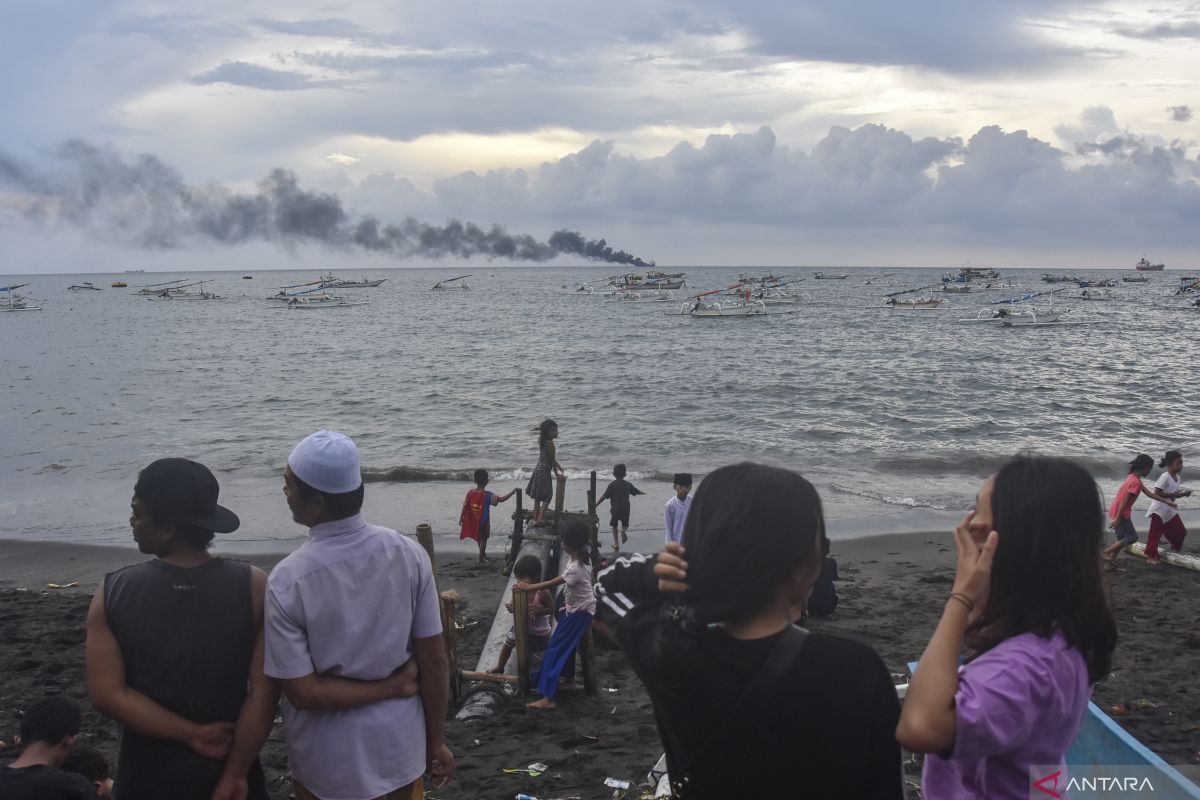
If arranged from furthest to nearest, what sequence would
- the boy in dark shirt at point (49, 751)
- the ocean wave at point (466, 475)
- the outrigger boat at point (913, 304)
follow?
the outrigger boat at point (913, 304)
the ocean wave at point (466, 475)
the boy in dark shirt at point (49, 751)

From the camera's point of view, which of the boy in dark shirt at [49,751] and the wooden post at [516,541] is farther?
the wooden post at [516,541]

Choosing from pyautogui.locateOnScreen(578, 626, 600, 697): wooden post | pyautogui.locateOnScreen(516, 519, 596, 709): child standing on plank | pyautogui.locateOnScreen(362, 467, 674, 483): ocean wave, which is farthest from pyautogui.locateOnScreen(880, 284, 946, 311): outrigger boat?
pyautogui.locateOnScreen(516, 519, 596, 709): child standing on plank

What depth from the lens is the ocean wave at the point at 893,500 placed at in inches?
686

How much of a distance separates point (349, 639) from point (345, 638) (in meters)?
0.01

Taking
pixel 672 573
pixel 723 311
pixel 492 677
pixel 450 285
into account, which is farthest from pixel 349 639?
pixel 450 285

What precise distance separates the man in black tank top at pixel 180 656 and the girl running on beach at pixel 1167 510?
11746mm

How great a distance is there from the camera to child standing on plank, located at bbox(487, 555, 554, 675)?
810 cm

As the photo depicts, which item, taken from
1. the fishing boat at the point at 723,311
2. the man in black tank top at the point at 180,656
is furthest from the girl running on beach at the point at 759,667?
the fishing boat at the point at 723,311

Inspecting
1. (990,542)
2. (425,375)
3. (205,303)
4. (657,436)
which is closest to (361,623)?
(990,542)

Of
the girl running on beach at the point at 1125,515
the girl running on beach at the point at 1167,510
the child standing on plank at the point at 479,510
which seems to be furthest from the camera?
the child standing on plank at the point at 479,510

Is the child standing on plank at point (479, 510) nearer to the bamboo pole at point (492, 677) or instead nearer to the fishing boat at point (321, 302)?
the bamboo pole at point (492, 677)

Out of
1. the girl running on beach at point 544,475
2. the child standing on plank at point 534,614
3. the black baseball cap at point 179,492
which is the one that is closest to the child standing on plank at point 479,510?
the girl running on beach at point 544,475

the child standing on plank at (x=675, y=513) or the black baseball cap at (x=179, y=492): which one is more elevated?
the black baseball cap at (x=179, y=492)

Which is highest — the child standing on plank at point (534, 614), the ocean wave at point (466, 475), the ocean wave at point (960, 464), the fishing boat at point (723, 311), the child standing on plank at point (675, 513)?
the fishing boat at point (723, 311)
